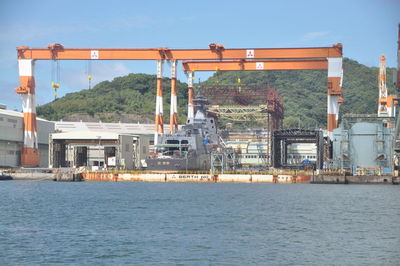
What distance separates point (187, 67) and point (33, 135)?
2658 centimetres

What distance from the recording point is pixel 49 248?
33.6 metres

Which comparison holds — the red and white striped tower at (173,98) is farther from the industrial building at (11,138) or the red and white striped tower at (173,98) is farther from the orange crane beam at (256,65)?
the industrial building at (11,138)

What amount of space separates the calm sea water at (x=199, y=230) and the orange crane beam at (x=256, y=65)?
36706mm

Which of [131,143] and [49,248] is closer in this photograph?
[49,248]

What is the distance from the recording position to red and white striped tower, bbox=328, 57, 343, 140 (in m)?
89.2

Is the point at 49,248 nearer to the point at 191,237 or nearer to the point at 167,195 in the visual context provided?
the point at 191,237

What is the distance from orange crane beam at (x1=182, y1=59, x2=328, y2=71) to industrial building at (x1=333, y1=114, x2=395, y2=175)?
10.2 m

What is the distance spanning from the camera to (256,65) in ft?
327

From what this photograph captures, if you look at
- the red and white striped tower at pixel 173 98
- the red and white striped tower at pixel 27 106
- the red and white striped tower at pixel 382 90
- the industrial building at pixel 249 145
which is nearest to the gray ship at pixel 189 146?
the red and white striped tower at pixel 173 98

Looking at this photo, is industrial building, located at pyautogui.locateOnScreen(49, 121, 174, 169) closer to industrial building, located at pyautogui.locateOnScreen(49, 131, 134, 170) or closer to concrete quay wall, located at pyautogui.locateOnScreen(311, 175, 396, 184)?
industrial building, located at pyautogui.locateOnScreen(49, 131, 134, 170)

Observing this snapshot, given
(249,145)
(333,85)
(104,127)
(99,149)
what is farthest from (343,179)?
(104,127)

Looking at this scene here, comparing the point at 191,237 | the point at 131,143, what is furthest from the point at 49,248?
the point at 131,143

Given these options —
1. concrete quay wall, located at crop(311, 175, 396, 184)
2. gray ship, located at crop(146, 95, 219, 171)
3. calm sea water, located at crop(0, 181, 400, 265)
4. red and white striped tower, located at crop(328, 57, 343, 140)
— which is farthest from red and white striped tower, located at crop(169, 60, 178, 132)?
calm sea water, located at crop(0, 181, 400, 265)

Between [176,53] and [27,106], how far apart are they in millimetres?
23223
